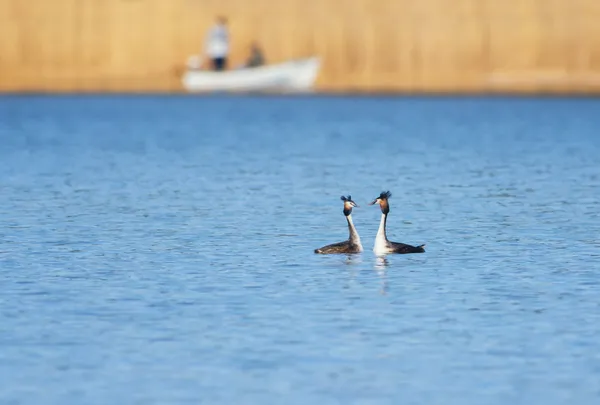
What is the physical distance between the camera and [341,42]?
106m

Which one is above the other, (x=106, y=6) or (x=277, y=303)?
(x=106, y=6)

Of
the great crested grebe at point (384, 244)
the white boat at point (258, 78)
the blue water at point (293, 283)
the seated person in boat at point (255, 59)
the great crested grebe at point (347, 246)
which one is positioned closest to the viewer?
the blue water at point (293, 283)

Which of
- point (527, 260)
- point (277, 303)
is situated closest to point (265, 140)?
point (527, 260)

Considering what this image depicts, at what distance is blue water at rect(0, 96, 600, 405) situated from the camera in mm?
15469

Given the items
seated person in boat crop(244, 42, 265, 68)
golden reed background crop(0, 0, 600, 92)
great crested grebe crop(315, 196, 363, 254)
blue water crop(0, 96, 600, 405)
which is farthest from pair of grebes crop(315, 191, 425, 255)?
golden reed background crop(0, 0, 600, 92)

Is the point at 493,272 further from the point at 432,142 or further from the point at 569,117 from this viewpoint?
the point at 569,117

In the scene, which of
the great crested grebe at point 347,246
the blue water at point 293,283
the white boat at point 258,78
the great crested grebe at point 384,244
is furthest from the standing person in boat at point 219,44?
the great crested grebe at point 384,244

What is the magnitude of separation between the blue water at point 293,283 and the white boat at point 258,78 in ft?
164

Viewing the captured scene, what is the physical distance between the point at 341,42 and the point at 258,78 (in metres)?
9.41

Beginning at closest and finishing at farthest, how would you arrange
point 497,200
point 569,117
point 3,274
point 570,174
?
point 3,274
point 497,200
point 570,174
point 569,117

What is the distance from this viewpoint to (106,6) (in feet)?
370

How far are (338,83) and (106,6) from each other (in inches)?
683

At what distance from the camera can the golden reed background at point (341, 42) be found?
10488 cm

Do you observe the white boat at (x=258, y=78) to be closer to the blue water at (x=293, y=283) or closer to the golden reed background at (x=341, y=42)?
the golden reed background at (x=341, y=42)
